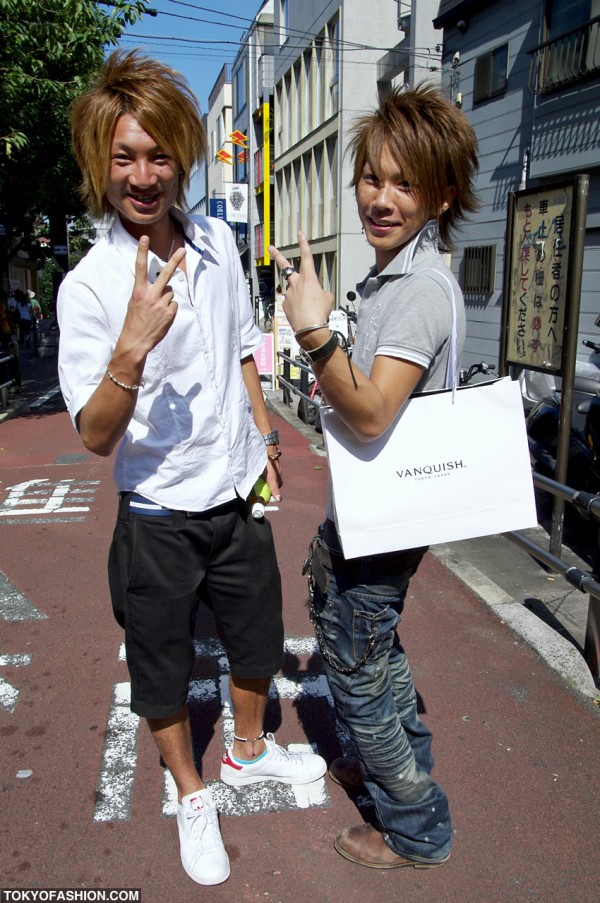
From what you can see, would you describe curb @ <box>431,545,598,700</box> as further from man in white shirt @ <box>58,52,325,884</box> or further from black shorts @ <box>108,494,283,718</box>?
black shorts @ <box>108,494,283,718</box>

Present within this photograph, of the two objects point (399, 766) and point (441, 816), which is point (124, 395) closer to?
point (399, 766)

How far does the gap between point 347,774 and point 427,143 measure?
2029 mm

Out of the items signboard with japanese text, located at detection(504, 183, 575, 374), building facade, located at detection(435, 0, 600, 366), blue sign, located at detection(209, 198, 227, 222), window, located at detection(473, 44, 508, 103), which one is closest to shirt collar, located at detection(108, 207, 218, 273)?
signboard with japanese text, located at detection(504, 183, 575, 374)

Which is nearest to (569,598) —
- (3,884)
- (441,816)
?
(441,816)

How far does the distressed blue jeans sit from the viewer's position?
187 centimetres

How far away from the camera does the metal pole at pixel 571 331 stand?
3.99 metres

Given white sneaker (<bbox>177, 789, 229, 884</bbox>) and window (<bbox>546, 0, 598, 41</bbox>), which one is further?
window (<bbox>546, 0, 598, 41</bbox>)

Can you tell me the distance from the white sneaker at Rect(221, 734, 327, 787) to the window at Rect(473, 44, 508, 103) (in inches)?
483

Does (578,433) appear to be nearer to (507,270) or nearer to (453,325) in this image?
(507,270)

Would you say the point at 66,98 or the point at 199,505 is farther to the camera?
the point at 66,98

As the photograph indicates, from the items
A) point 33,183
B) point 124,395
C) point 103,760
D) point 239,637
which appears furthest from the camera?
point 33,183

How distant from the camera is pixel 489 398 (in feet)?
5.79

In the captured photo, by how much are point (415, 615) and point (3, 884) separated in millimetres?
2340

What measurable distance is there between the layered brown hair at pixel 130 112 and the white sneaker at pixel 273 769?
185cm
